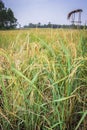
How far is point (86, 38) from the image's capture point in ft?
6.42

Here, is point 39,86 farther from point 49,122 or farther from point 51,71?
point 49,122

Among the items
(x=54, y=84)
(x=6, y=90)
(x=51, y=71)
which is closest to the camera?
(x=54, y=84)

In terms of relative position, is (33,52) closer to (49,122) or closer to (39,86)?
(39,86)

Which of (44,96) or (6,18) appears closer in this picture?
(44,96)

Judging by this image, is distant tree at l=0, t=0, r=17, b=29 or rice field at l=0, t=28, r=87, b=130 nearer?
rice field at l=0, t=28, r=87, b=130

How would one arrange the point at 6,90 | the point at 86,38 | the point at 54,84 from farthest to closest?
the point at 86,38 → the point at 6,90 → the point at 54,84

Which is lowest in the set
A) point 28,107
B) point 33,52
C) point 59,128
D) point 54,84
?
point 59,128

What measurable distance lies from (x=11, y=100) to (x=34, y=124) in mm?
177

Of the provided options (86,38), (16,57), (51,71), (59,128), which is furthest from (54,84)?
(86,38)

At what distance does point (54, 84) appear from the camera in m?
1.40

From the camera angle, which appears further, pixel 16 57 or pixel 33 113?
pixel 16 57

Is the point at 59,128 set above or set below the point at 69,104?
below

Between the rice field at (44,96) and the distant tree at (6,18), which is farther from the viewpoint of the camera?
the distant tree at (6,18)

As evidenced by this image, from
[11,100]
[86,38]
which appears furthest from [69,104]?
[86,38]
